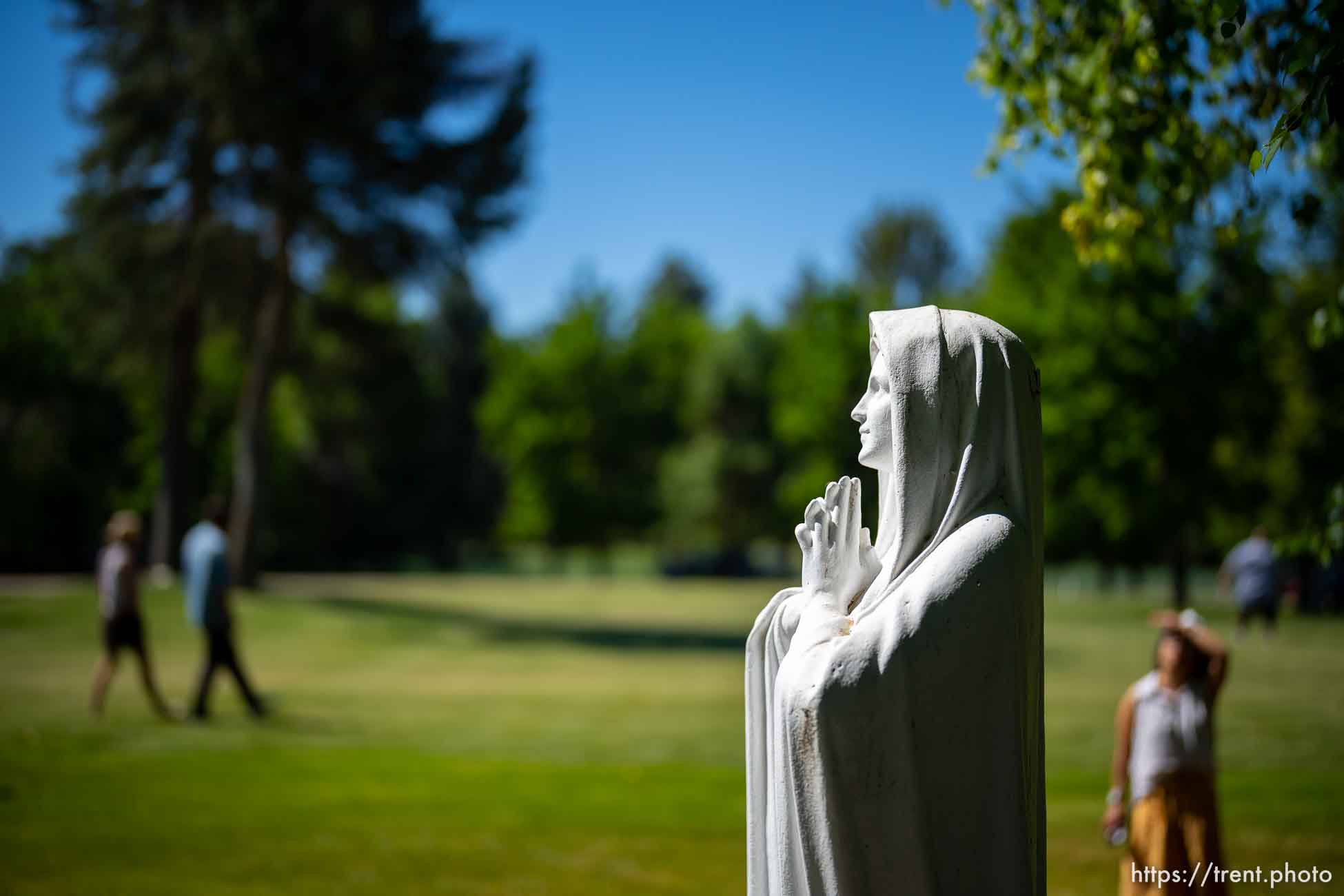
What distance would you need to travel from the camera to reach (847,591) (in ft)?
9.53

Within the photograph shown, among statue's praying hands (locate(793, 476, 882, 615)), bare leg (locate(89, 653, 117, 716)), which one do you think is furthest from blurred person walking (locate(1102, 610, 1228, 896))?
bare leg (locate(89, 653, 117, 716))

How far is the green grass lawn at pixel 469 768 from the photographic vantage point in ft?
27.2

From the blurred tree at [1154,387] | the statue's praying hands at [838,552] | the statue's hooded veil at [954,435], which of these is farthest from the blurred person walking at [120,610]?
the blurred tree at [1154,387]

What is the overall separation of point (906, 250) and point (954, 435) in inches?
2663

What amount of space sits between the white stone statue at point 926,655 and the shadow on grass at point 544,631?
21296mm

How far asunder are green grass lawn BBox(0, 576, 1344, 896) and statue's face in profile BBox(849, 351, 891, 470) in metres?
5.56

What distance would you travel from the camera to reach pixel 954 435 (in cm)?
282

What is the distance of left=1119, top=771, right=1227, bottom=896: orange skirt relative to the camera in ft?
19.1

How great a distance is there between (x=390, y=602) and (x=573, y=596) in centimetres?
1116

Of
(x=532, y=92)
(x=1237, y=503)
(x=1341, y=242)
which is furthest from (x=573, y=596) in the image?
(x=1341, y=242)

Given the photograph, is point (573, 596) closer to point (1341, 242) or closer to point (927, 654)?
point (1341, 242)

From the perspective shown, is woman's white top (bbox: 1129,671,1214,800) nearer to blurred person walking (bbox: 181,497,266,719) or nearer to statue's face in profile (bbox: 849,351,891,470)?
statue's face in profile (bbox: 849,351,891,470)

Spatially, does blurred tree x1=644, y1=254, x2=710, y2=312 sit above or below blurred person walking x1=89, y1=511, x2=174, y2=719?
above

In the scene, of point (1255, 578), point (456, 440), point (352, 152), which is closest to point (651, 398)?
point (456, 440)
